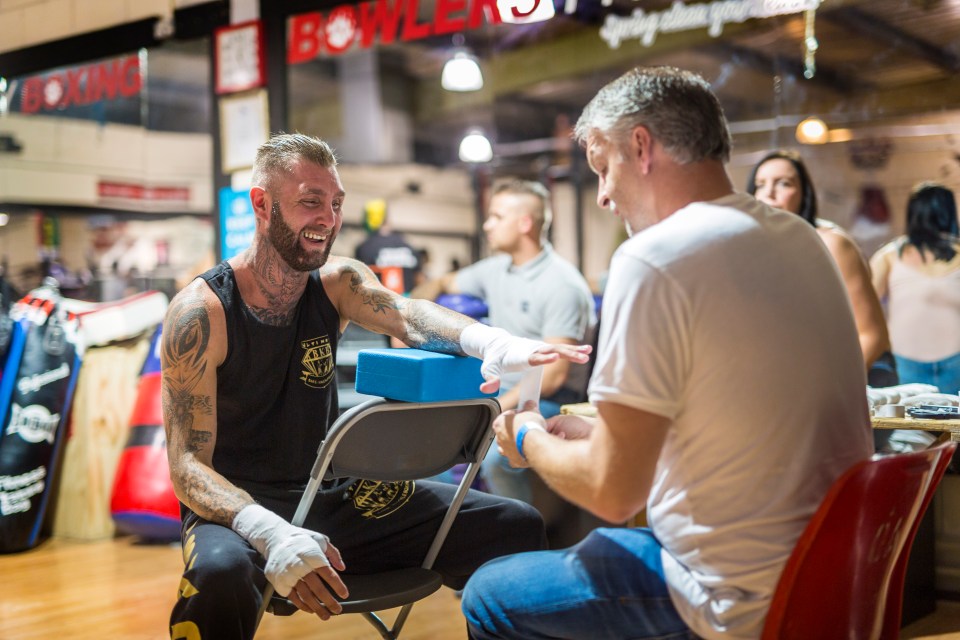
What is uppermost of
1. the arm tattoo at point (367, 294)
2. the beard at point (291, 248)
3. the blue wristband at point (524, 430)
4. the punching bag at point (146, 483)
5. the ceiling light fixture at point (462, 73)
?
the ceiling light fixture at point (462, 73)

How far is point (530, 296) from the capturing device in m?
4.00

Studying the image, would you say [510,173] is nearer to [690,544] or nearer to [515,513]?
[515,513]

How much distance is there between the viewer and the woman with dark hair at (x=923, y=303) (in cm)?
460

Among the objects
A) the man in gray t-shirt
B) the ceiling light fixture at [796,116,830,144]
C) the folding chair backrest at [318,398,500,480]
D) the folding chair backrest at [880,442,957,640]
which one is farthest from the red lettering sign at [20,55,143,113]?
the folding chair backrest at [880,442,957,640]

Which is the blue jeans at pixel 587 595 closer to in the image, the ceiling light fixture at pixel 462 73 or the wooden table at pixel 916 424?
the wooden table at pixel 916 424

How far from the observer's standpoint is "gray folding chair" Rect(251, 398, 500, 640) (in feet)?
6.01

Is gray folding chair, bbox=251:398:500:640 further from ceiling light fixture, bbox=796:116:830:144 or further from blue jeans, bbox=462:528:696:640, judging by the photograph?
ceiling light fixture, bbox=796:116:830:144

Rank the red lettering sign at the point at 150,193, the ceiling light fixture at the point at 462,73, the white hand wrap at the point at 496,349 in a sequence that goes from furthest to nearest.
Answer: the red lettering sign at the point at 150,193 < the ceiling light fixture at the point at 462,73 < the white hand wrap at the point at 496,349

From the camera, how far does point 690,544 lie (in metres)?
1.35

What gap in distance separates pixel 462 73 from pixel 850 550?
5330mm

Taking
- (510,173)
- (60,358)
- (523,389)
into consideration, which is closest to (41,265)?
(60,358)

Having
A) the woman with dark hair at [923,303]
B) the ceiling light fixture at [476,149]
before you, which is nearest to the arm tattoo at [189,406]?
the woman with dark hair at [923,303]

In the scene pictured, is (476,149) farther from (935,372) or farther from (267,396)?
(267,396)

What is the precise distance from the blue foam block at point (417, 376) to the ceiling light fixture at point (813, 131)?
4659mm
